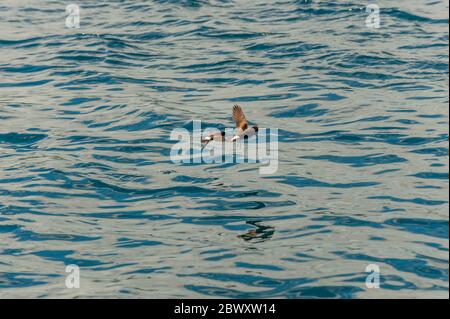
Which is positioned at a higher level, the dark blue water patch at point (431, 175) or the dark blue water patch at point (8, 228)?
the dark blue water patch at point (431, 175)

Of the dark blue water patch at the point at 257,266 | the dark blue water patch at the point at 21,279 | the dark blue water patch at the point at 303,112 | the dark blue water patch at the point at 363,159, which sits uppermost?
the dark blue water patch at the point at 303,112

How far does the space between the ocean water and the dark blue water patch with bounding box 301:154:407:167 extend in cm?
5

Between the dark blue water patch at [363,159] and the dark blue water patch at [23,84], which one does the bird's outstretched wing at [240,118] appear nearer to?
the dark blue water patch at [363,159]

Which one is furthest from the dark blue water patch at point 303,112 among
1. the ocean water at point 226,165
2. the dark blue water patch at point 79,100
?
the dark blue water patch at point 79,100

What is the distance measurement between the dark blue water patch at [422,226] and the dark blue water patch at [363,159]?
2.41 metres

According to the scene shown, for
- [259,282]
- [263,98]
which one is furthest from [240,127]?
[263,98]

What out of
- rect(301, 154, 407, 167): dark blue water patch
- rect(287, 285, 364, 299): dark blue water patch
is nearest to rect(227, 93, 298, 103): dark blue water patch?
rect(301, 154, 407, 167): dark blue water patch

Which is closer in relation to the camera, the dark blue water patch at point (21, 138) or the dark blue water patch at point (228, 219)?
the dark blue water patch at point (228, 219)

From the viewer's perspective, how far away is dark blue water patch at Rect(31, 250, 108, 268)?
11.7 m

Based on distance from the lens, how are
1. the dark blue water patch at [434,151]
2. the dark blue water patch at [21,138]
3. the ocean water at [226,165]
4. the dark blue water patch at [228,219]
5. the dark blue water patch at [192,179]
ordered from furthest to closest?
the dark blue water patch at [21,138] → the dark blue water patch at [434,151] → the dark blue water patch at [192,179] → the dark blue water patch at [228,219] → the ocean water at [226,165]

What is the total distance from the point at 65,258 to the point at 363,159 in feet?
17.9

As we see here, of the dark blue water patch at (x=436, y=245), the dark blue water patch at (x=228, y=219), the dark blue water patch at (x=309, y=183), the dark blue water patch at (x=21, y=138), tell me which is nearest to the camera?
the dark blue water patch at (x=436, y=245)

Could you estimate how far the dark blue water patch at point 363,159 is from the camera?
14.9 meters
